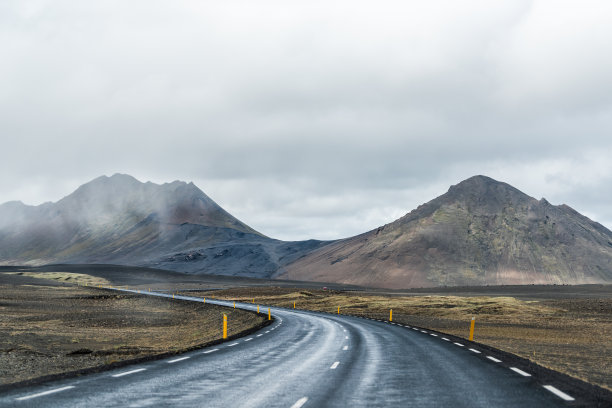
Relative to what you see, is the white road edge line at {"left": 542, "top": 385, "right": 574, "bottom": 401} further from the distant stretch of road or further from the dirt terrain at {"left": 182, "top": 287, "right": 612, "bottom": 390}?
the dirt terrain at {"left": 182, "top": 287, "right": 612, "bottom": 390}

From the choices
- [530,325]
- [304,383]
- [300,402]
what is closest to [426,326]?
[530,325]

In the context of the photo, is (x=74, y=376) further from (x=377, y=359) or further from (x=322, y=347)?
(x=322, y=347)

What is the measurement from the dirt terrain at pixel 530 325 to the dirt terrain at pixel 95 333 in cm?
1354

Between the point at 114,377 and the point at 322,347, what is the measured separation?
36.4 feet

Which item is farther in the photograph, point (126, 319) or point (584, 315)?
point (584, 315)

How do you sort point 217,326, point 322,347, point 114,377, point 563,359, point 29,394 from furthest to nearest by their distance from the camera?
1. point 217,326
2. point 322,347
3. point 563,359
4. point 114,377
5. point 29,394

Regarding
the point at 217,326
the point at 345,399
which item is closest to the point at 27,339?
the point at 217,326

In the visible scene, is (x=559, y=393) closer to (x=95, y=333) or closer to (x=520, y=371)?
(x=520, y=371)

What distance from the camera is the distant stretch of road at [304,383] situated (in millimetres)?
10500

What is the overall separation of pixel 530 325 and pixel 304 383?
39.0 meters

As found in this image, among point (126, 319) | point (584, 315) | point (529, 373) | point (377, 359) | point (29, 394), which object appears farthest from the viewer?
point (584, 315)

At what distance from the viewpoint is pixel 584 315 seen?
59500 mm

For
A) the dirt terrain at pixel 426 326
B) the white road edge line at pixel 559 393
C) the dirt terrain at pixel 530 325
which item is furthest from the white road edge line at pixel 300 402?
the dirt terrain at pixel 530 325

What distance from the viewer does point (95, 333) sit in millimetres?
37375
